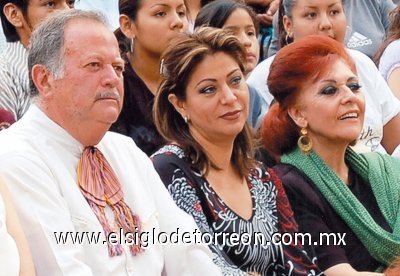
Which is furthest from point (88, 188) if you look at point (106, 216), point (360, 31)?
point (360, 31)

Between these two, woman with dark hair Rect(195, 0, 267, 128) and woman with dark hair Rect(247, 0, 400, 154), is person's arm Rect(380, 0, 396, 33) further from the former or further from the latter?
woman with dark hair Rect(195, 0, 267, 128)

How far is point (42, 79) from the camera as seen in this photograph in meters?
3.09

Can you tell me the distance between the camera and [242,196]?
361 centimetres

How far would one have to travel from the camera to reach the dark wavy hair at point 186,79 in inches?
144

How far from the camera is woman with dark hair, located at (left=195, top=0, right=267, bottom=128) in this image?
476 centimetres

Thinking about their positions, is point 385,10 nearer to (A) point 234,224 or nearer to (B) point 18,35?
(B) point 18,35

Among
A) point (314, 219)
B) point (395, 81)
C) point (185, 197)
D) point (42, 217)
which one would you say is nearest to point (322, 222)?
point (314, 219)

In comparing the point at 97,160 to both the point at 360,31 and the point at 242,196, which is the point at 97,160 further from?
the point at 360,31

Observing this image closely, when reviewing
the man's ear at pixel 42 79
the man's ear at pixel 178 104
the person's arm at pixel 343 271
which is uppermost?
the man's ear at pixel 42 79

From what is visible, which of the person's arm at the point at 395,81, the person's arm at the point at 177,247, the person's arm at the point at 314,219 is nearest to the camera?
the person's arm at the point at 177,247

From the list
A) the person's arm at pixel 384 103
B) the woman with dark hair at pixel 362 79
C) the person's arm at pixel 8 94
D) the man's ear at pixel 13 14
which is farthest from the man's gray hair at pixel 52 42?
the person's arm at pixel 384 103

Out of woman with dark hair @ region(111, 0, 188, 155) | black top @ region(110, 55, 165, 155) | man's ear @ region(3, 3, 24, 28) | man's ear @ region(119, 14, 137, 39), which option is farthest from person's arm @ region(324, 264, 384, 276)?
man's ear @ region(3, 3, 24, 28)

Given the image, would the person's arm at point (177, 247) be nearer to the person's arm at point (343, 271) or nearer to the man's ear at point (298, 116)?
the person's arm at point (343, 271)

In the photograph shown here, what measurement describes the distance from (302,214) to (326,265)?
223 millimetres
